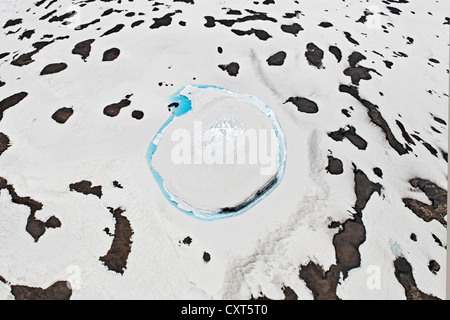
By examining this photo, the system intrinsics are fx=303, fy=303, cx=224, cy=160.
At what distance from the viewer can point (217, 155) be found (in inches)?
1101

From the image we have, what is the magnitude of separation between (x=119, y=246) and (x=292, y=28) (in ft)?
116

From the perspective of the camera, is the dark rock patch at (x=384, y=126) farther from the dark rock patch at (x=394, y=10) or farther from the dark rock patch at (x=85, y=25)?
the dark rock patch at (x=85, y=25)

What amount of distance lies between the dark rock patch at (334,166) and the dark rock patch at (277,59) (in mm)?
14822

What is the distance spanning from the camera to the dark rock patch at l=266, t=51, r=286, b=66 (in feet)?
123

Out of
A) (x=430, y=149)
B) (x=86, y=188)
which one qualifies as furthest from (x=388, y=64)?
(x=86, y=188)

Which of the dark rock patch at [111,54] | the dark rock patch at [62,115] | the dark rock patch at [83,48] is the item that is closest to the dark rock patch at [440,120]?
the dark rock patch at [111,54]

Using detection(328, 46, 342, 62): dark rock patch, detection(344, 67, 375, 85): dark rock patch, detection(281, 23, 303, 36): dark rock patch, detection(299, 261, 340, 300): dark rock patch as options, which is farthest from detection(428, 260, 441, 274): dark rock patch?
detection(281, 23, 303, 36): dark rock patch

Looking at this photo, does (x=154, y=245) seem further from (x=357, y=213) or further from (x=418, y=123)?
(x=418, y=123)

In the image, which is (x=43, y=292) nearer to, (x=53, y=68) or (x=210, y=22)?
(x=53, y=68)

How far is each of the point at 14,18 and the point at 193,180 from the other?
4256cm

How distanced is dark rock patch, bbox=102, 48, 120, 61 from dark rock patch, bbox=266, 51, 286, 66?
18.4 m

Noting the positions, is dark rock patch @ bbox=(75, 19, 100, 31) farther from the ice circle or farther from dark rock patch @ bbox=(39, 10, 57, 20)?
the ice circle

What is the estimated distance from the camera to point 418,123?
113ft
